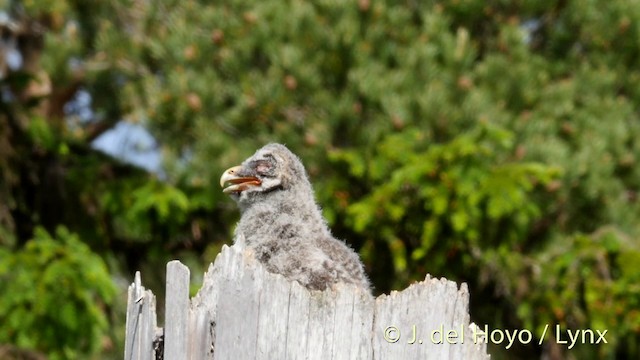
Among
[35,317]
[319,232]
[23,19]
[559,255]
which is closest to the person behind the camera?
[319,232]

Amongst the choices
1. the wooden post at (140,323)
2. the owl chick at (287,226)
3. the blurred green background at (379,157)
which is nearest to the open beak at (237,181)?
the owl chick at (287,226)

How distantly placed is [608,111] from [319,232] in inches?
198

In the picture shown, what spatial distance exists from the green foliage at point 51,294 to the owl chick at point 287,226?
2929 mm

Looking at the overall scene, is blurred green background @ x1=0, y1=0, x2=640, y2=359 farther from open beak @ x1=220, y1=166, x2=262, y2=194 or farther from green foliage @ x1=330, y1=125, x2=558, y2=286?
open beak @ x1=220, y1=166, x2=262, y2=194

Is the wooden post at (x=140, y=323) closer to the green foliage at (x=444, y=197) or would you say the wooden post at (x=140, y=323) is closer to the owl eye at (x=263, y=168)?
the owl eye at (x=263, y=168)

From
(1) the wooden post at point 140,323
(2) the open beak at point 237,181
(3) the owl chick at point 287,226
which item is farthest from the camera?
(2) the open beak at point 237,181

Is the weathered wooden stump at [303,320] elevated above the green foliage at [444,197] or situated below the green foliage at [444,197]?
below

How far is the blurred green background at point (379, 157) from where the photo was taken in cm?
731

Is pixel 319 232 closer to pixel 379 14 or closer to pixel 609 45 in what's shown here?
pixel 379 14

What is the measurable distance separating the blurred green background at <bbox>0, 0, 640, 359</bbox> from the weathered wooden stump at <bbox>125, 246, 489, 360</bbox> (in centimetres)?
425

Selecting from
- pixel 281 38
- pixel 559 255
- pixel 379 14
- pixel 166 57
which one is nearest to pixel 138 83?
pixel 166 57

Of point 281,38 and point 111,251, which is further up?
point 281,38

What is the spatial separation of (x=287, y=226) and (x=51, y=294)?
3409 millimetres

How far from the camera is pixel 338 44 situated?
8.22 meters
